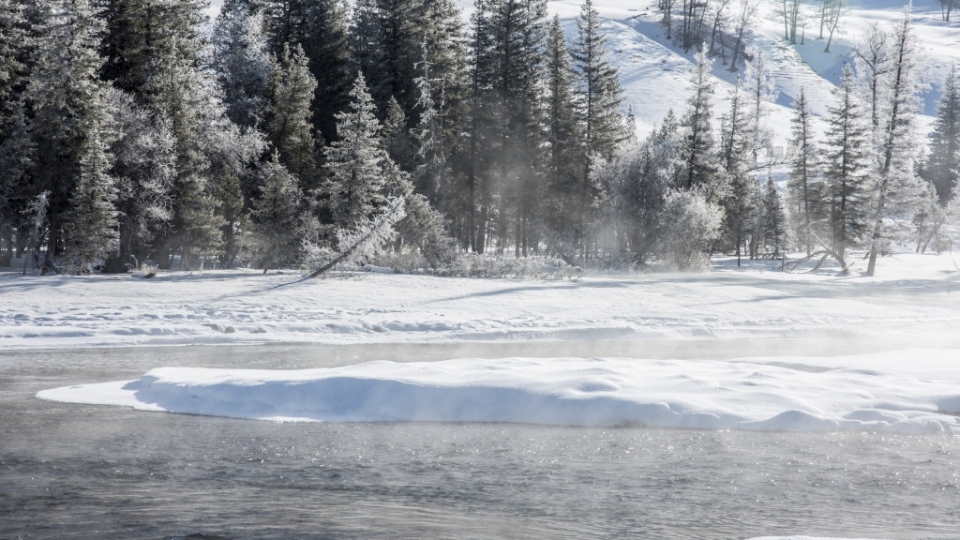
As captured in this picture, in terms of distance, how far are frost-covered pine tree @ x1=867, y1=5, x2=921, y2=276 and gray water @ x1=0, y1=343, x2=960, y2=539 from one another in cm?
3997

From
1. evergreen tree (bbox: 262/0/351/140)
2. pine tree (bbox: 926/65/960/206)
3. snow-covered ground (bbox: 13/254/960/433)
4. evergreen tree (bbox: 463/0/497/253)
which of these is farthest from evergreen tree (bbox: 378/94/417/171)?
pine tree (bbox: 926/65/960/206)

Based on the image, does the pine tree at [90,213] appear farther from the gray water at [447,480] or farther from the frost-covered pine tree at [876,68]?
the frost-covered pine tree at [876,68]

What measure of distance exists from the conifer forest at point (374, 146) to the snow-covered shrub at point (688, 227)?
0.11m

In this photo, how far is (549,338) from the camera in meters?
21.4

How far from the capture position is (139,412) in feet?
35.4

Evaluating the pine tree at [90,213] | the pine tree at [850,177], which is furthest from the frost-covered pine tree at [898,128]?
the pine tree at [90,213]

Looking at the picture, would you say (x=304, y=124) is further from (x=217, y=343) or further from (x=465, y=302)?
(x=217, y=343)

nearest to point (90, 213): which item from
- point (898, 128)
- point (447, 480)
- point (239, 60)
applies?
point (239, 60)

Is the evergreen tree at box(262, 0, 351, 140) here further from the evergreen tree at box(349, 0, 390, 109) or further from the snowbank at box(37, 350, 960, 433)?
the snowbank at box(37, 350, 960, 433)

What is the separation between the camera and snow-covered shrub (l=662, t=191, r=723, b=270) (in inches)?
1630

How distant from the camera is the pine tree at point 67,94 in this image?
2878cm

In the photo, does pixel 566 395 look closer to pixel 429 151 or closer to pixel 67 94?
pixel 67 94

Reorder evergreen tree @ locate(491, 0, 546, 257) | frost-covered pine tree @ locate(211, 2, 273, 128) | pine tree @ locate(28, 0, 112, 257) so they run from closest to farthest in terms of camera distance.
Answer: pine tree @ locate(28, 0, 112, 257) < frost-covered pine tree @ locate(211, 2, 273, 128) < evergreen tree @ locate(491, 0, 546, 257)

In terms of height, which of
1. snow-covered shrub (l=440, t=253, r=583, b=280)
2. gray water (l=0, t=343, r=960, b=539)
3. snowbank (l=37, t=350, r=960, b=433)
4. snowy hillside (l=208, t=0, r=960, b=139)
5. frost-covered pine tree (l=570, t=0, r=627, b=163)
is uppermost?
snowy hillside (l=208, t=0, r=960, b=139)
